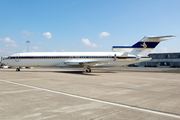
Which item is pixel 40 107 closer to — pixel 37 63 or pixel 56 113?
pixel 56 113

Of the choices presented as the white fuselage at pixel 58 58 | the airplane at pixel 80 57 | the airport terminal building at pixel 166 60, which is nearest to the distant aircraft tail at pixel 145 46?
the airplane at pixel 80 57

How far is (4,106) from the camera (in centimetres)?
602

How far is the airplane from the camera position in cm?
2964

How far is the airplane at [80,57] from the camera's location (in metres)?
29.6

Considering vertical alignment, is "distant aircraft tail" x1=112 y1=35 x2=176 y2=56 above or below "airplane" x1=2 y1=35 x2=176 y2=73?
above

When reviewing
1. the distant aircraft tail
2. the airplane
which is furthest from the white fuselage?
the distant aircraft tail

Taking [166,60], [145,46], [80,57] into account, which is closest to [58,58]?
[80,57]

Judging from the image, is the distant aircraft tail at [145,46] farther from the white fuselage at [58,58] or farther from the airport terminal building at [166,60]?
the airport terminal building at [166,60]

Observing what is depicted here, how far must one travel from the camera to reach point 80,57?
3045cm

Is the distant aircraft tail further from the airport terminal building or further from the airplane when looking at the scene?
the airport terminal building

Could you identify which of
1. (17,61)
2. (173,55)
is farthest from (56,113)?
(173,55)

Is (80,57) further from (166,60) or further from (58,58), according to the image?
(166,60)

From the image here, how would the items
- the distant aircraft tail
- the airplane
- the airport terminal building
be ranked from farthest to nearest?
1. the airport terminal building
2. the distant aircraft tail
3. the airplane

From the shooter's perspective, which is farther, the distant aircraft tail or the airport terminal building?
the airport terminal building
